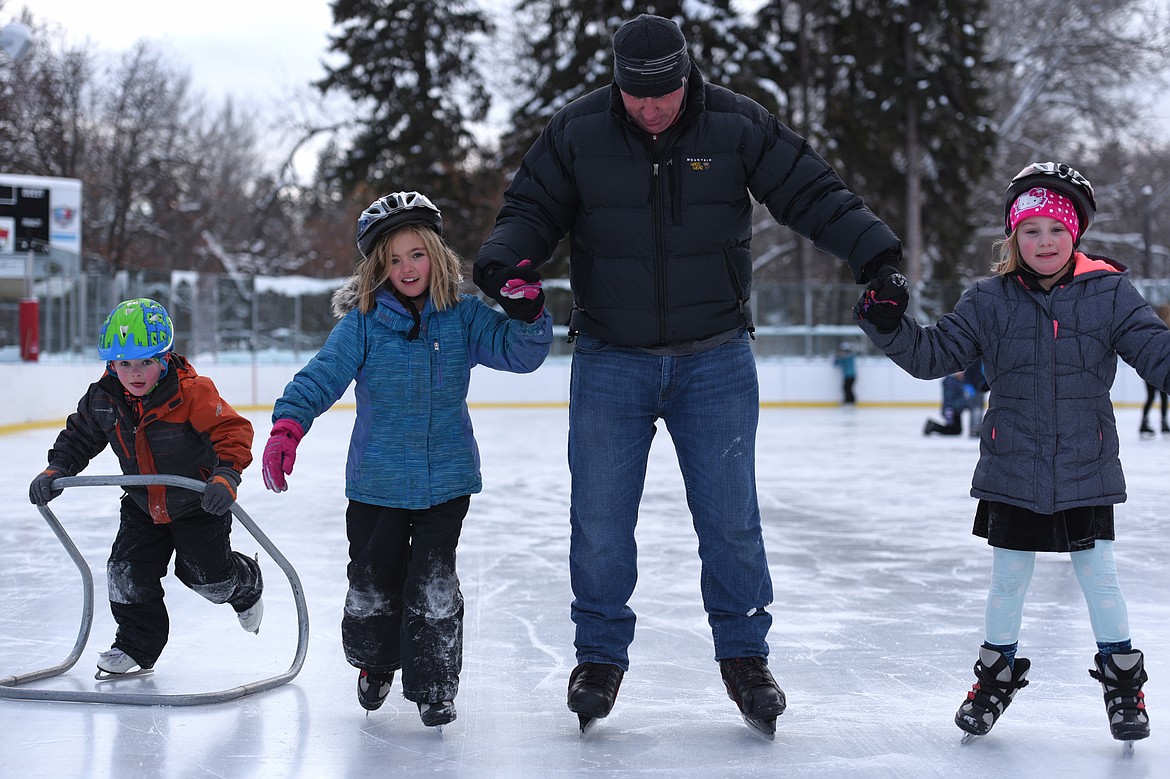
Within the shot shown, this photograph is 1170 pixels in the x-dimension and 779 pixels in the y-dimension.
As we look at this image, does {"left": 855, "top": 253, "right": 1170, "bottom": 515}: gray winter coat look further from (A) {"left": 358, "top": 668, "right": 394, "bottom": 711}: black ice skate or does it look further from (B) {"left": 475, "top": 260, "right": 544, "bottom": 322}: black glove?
(A) {"left": 358, "top": 668, "right": 394, "bottom": 711}: black ice skate

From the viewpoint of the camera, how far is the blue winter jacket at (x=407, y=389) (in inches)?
106

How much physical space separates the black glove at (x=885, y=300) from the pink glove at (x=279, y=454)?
3.74 ft

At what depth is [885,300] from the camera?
8.27 feet

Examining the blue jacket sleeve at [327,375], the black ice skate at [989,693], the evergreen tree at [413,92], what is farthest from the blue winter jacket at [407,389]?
the evergreen tree at [413,92]

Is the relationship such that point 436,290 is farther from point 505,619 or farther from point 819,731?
point 505,619

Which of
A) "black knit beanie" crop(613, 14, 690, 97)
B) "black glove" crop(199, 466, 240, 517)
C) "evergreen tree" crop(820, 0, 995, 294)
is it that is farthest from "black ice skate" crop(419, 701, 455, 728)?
"evergreen tree" crop(820, 0, 995, 294)

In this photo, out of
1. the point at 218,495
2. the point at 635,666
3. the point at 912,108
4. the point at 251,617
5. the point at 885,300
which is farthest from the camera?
the point at 912,108

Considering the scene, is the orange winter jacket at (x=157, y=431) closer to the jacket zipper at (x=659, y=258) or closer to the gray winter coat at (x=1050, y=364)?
the jacket zipper at (x=659, y=258)

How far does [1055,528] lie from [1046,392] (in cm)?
27

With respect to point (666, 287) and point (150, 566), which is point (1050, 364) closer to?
point (666, 287)

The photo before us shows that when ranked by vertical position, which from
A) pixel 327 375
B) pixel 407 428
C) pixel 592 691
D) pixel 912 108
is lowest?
pixel 592 691

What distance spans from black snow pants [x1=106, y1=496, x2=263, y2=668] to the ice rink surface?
0.11 metres

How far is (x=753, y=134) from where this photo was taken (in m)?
2.71

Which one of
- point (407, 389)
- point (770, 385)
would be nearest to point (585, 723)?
point (407, 389)
